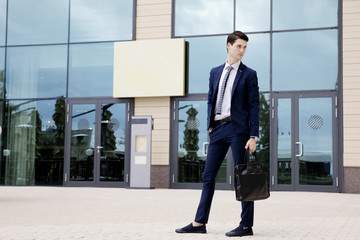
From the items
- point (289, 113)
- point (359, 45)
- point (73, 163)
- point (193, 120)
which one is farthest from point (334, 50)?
point (73, 163)

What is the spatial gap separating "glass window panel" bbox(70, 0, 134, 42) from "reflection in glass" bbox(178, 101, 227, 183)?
2.40m

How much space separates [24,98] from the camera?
1355 centimetres

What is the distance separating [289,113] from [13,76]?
7.02 metres

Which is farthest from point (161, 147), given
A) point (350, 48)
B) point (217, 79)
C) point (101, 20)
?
point (217, 79)

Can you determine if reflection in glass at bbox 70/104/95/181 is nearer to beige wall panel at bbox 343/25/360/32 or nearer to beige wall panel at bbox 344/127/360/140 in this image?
beige wall panel at bbox 344/127/360/140

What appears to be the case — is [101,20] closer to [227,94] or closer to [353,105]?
[353,105]

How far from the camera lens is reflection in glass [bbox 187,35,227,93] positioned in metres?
12.5

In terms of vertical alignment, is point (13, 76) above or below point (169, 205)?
above

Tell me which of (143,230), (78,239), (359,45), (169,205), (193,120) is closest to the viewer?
(78,239)

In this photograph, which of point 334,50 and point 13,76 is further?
point 13,76

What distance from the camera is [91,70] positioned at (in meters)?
13.3

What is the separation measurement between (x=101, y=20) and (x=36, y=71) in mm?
2108

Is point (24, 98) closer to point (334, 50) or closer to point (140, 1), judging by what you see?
point (140, 1)

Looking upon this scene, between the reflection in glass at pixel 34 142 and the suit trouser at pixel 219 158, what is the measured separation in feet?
30.3
